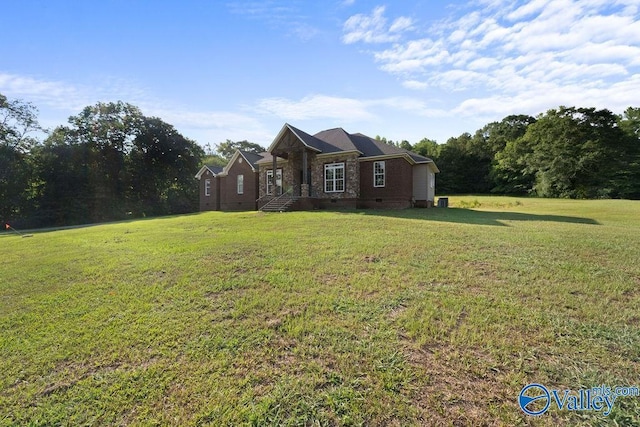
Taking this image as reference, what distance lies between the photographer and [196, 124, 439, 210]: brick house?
58.0ft

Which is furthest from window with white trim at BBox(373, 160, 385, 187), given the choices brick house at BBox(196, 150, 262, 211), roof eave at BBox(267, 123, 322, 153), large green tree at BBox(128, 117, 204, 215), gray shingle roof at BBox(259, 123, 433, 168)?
large green tree at BBox(128, 117, 204, 215)

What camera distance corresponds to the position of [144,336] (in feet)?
11.8

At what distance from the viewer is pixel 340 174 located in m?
18.3

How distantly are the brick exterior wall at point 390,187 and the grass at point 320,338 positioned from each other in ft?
36.7

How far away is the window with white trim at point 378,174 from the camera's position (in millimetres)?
17906

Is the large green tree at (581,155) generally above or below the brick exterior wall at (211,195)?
above

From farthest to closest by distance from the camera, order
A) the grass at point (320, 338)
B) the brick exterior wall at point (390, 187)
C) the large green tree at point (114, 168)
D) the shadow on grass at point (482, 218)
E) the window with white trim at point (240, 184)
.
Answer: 1. the large green tree at point (114, 168)
2. the window with white trim at point (240, 184)
3. the brick exterior wall at point (390, 187)
4. the shadow on grass at point (482, 218)
5. the grass at point (320, 338)

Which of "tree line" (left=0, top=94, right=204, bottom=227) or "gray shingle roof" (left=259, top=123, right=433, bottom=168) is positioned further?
"tree line" (left=0, top=94, right=204, bottom=227)

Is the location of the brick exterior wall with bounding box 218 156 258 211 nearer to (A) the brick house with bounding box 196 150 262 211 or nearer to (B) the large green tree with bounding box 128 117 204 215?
(A) the brick house with bounding box 196 150 262 211

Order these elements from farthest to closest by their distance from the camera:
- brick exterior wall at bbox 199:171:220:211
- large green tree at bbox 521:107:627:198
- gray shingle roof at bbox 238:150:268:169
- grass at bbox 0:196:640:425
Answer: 1. large green tree at bbox 521:107:627:198
2. brick exterior wall at bbox 199:171:220:211
3. gray shingle roof at bbox 238:150:268:169
4. grass at bbox 0:196:640:425

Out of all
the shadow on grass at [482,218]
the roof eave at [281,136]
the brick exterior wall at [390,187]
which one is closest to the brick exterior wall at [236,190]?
the roof eave at [281,136]

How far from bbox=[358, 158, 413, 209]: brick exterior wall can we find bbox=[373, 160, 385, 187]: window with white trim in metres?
0.19

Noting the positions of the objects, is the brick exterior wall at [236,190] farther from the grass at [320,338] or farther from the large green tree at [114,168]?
the grass at [320,338]

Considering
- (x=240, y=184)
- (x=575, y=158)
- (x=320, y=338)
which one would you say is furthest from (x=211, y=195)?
(x=575, y=158)
